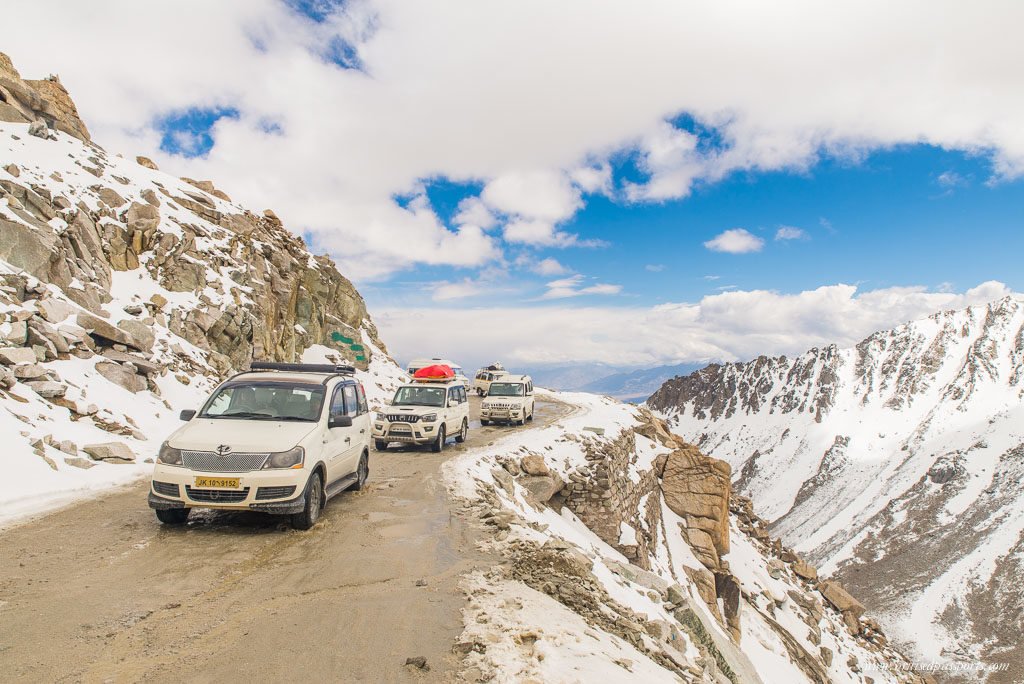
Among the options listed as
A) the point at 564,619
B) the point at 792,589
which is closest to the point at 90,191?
the point at 564,619

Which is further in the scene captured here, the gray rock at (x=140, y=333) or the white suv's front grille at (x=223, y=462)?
the gray rock at (x=140, y=333)

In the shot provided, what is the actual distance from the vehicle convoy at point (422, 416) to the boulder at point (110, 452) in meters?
6.70

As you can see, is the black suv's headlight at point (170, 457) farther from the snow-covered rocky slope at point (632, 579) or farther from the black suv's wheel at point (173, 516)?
the snow-covered rocky slope at point (632, 579)

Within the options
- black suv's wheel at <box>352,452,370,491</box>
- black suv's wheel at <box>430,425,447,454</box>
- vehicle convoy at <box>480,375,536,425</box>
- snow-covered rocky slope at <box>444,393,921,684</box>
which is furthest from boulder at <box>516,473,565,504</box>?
vehicle convoy at <box>480,375,536,425</box>

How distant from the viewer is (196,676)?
13.1ft

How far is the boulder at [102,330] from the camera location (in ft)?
55.4

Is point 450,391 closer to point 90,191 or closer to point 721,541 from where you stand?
point 721,541

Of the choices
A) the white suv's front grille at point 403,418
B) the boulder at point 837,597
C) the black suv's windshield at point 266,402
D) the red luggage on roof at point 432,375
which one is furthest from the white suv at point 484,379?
the black suv's windshield at point 266,402

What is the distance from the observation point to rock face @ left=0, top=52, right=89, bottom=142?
25.9m

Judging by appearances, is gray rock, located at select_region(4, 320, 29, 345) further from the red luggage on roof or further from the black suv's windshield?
the red luggage on roof

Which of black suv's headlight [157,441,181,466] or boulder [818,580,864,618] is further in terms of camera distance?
boulder [818,580,864,618]

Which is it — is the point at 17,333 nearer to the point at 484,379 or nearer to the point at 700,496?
the point at 700,496

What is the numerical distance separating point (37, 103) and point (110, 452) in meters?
26.3

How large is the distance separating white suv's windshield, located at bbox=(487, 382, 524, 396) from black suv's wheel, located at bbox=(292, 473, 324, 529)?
19617 millimetres
